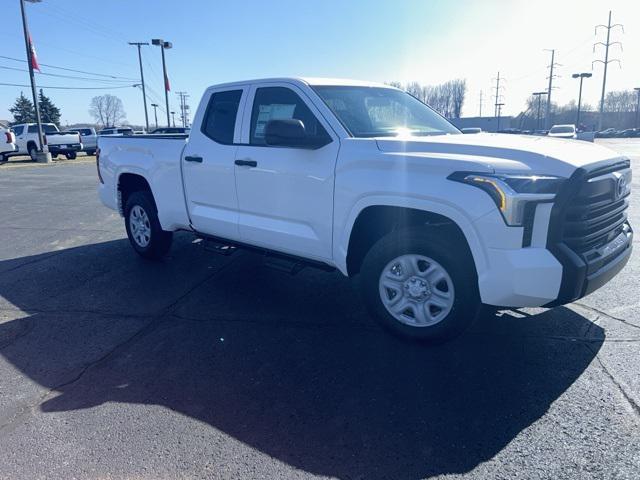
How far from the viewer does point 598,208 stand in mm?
3326

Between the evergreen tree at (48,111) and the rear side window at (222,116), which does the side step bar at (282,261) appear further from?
the evergreen tree at (48,111)

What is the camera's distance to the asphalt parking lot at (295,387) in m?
2.55

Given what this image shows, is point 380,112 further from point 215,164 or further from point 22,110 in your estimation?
point 22,110

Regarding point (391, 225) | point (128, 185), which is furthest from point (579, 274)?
point (128, 185)

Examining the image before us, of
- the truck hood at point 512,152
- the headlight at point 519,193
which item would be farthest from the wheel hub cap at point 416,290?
the truck hood at point 512,152

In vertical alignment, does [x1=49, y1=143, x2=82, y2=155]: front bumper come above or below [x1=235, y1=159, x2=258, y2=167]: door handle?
below

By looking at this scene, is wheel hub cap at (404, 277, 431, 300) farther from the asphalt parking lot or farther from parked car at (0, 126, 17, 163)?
parked car at (0, 126, 17, 163)

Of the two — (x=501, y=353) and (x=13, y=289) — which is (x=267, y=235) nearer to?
(x=501, y=353)

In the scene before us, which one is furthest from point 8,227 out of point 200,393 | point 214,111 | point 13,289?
point 200,393

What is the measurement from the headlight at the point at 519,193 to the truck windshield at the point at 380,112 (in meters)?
1.38

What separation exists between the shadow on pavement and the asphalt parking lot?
0.01m

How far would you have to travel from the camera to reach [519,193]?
3045mm

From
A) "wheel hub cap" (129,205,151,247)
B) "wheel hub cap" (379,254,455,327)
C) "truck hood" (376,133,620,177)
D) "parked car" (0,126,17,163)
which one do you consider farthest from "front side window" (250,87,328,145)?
"parked car" (0,126,17,163)

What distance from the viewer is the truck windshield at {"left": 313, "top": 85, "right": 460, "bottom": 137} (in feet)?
13.9
